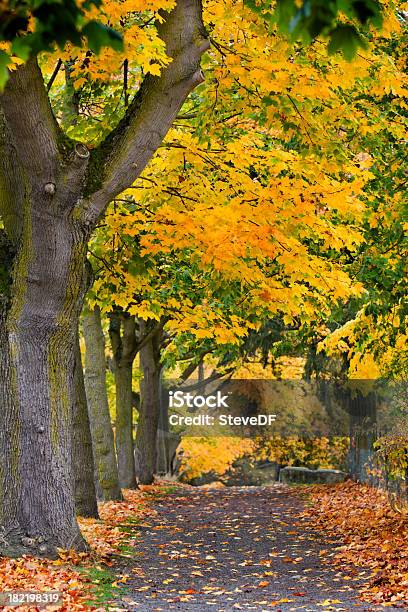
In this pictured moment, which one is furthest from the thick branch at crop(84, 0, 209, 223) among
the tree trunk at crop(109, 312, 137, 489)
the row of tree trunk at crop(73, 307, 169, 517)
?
the tree trunk at crop(109, 312, 137, 489)

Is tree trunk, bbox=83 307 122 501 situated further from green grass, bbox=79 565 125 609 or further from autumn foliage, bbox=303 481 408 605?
green grass, bbox=79 565 125 609

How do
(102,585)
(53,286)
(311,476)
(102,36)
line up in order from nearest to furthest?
(102,36)
(102,585)
(53,286)
(311,476)

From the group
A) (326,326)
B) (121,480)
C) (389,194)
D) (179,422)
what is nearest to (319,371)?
(326,326)

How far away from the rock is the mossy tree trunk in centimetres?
1750

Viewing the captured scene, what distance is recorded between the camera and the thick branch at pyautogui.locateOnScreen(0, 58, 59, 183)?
29.3 ft

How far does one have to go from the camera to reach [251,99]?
11.2 meters

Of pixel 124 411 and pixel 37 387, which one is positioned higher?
pixel 124 411

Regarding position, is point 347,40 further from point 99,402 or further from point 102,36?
point 99,402

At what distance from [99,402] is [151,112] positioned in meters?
9.48

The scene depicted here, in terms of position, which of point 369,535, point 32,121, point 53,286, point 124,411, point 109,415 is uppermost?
point 32,121

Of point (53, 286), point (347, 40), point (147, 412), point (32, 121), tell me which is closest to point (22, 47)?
point (347, 40)

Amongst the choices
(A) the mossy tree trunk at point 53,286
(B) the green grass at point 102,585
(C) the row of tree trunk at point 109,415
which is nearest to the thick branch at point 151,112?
(A) the mossy tree trunk at point 53,286

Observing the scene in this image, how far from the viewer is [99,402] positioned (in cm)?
1827

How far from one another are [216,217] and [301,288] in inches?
118
